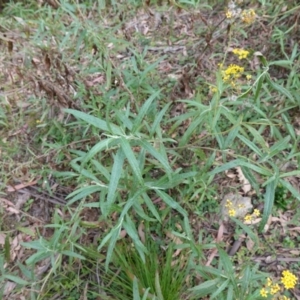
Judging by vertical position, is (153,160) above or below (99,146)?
below

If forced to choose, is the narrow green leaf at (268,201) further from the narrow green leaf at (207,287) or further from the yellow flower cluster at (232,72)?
the yellow flower cluster at (232,72)

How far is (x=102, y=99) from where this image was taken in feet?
8.67

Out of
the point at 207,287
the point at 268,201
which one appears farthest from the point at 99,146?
the point at 207,287

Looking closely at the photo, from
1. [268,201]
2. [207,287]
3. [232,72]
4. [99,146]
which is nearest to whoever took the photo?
[99,146]

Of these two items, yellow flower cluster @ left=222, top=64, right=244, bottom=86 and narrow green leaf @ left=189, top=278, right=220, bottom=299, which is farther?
yellow flower cluster @ left=222, top=64, right=244, bottom=86

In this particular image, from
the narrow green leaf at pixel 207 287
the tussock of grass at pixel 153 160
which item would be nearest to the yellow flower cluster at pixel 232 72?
the tussock of grass at pixel 153 160

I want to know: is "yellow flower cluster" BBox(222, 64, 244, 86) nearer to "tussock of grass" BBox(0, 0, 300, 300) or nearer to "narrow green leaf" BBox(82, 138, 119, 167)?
"tussock of grass" BBox(0, 0, 300, 300)

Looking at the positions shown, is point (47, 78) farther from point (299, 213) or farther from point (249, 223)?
point (299, 213)

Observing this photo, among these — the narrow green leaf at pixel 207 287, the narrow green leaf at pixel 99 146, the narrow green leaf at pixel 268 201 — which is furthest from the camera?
the narrow green leaf at pixel 207 287

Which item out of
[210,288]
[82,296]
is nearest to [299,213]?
[210,288]

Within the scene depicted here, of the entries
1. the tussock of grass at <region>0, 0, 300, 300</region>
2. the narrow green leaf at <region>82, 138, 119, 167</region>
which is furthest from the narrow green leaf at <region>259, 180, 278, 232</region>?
the narrow green leaf at <region>82, 138, 119, 167</region>

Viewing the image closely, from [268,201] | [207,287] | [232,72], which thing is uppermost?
[232,72]

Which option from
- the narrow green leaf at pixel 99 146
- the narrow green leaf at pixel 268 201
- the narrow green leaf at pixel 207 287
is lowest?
the narrow green leaf at pixel 207 287

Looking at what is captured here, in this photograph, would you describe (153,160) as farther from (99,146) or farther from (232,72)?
(99,146)
